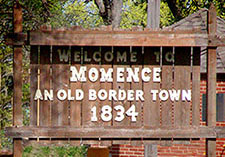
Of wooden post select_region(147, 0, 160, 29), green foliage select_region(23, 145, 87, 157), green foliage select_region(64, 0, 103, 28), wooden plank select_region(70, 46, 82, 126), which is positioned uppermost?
green foliage select_region(64, 0, 103, 28)

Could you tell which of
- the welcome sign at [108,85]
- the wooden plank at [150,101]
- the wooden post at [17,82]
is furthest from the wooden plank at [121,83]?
the wooden post at [17,82]

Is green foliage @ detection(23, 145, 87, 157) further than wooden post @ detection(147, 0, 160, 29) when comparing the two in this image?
Yes

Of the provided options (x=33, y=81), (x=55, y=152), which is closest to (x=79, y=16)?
(x=55, y=152)

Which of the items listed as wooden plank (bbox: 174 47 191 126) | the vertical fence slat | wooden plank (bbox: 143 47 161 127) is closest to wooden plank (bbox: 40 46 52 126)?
wooden plank (bbox: 143 47 161 127)

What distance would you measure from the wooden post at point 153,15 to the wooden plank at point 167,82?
236 centimetres

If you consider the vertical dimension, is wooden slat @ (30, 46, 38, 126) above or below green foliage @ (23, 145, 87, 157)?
above

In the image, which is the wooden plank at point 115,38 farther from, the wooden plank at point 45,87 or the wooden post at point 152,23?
the wooden post at point 152,23

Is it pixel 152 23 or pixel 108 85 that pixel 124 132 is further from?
pixel 152 23

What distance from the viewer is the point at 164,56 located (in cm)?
632

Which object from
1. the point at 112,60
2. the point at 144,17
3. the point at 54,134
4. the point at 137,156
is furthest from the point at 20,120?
the point at 144,17

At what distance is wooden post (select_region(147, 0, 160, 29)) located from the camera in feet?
28.4

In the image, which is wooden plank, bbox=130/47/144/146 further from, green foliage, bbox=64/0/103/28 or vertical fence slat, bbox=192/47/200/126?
green foliage, bbox=64/0/103/28

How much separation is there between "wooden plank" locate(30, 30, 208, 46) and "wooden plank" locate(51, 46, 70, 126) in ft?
0.66

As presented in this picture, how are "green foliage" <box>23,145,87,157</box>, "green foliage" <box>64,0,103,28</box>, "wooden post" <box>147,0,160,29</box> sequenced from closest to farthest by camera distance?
"wooden post" <box>147,0,160,29</box>
"green foliage" <box>23,145,87,157</box>
"green foliage" <box>64,0,103,28</box>
